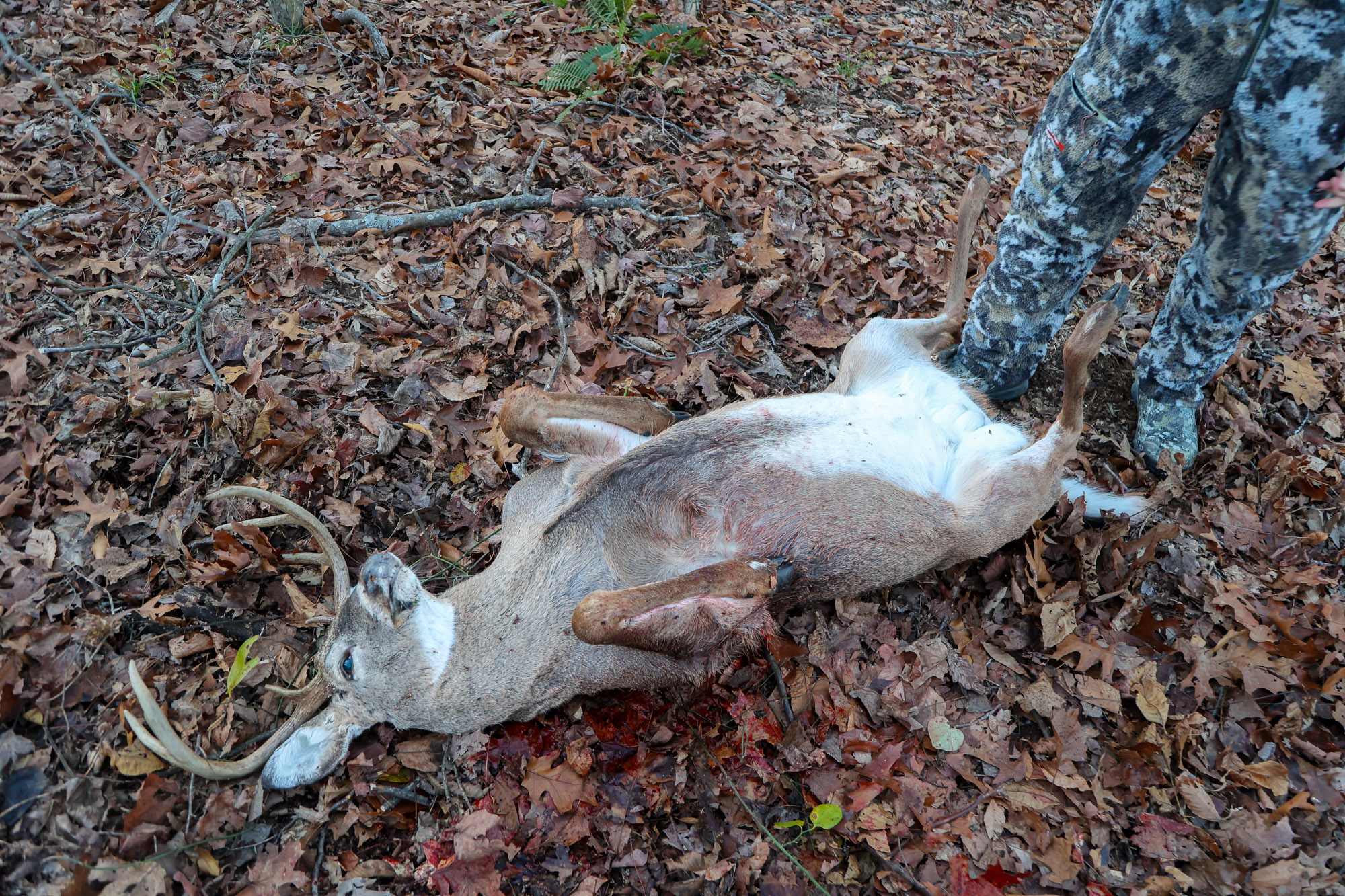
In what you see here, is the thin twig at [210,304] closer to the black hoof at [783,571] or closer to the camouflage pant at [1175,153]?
the black hoof at [783,571]

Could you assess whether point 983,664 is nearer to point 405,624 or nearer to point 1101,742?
point 1101,742

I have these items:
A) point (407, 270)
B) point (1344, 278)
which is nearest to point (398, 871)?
point (407, 270)

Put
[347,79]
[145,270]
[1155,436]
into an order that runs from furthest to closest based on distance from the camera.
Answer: [347,79] < [145,270] < [1155,436]

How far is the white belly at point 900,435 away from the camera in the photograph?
3.32m

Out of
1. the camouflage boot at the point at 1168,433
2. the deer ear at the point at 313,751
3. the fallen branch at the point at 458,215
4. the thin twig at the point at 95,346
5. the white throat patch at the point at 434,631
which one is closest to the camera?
the deer ear at the point at 313,751

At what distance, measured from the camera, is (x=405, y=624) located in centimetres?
297

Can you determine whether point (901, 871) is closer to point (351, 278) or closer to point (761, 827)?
point (761, 827)

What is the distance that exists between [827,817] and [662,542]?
4.27 ft

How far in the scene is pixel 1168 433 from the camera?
392 cm

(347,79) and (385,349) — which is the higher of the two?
(347,79)

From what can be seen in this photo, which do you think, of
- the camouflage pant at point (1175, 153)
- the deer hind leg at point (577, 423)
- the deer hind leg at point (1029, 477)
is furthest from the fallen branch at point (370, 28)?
the deer hind leg at point (1029, 477)

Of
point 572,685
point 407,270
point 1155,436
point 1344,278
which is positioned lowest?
point 572,685

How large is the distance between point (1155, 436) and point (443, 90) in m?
5.60

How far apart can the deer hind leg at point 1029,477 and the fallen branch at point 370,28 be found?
5.57m
